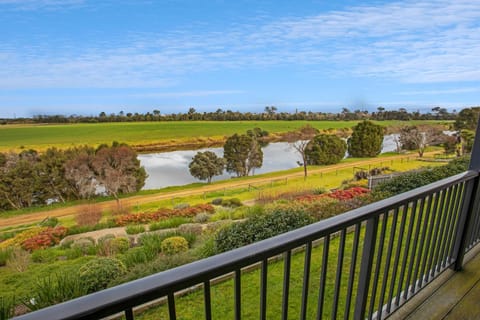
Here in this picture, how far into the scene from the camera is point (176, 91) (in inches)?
155

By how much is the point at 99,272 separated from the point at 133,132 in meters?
1.68

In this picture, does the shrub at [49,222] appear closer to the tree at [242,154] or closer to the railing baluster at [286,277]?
the tree at [242,154]

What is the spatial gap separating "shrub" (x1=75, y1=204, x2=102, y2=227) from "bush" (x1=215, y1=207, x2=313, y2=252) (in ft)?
4.28

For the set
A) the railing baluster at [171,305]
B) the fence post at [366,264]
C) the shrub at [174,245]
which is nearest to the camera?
the railing baluster at [171,305]

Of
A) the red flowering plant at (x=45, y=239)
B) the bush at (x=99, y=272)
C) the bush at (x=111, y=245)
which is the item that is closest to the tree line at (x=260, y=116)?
the red flowering plant at (x=45, y=239)

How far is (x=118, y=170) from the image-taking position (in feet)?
10.5

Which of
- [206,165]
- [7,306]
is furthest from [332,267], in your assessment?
[7,306]

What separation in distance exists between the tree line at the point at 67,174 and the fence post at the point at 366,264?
106 inches

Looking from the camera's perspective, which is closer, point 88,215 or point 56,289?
point 56,289

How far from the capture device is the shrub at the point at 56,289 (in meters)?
1.91

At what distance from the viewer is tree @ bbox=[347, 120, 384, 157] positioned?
4.57 metres

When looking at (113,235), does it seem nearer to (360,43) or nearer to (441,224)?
(441,224)

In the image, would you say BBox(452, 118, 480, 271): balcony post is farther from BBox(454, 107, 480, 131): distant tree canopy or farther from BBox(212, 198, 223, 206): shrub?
BBox(212, 198, 223, 206): shrub

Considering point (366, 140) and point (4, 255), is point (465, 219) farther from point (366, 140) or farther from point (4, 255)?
point (4, 255)
